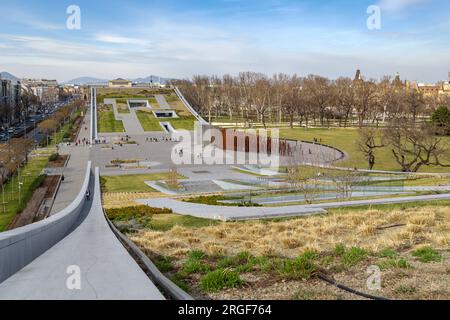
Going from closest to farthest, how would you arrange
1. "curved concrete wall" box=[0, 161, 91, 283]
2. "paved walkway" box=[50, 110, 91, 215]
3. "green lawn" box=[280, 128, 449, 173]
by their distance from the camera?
"curved concrete wall" box=[0, 161, 91, 283]
"paved walkway" box=[50, 110, 91, 215]
"green lawn" box=[280, 128, 449, 173]

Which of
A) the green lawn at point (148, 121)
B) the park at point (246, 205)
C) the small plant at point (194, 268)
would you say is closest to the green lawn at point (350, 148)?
the park at point (246, 205)

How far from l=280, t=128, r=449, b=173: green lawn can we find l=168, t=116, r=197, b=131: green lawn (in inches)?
547

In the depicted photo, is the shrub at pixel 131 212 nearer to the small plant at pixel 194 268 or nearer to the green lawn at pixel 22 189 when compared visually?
the green lawn at pixel 22 189

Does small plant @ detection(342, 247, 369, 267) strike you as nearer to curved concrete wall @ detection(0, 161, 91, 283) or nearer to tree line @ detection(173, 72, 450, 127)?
curved concrete wall @ detection(0, 161, 91, 283)

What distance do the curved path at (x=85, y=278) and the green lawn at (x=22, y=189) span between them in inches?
598

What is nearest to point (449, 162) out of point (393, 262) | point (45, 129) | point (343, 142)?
point (343, 142)

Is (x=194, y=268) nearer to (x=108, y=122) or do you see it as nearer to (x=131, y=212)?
(x=131, y=212)

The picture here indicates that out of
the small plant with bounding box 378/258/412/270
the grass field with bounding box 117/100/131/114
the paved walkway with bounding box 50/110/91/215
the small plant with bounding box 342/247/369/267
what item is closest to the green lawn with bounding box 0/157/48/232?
the paved walkway with bounding box 50/110/91/215

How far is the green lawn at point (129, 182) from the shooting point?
88.5ft

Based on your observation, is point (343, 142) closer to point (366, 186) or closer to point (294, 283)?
point (366, 186)

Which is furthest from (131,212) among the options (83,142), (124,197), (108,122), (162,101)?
(162,101)

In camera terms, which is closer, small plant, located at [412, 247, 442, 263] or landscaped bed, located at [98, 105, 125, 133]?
small plant, located at [412, 247, 442, 263]

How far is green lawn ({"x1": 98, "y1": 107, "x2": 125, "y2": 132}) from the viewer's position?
60.6 m

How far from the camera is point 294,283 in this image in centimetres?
571
